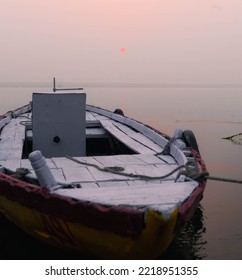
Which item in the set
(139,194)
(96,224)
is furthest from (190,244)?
(96,224)

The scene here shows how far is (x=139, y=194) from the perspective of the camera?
697 cm

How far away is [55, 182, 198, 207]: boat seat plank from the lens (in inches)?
259

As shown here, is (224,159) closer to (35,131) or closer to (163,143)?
(163,143)

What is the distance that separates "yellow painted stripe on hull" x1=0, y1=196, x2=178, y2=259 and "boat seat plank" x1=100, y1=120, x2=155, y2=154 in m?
3.67

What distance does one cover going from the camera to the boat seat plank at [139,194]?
21.6 feet

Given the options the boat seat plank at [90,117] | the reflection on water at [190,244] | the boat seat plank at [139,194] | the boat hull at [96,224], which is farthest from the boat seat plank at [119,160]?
the boat seat plank at [90,117]

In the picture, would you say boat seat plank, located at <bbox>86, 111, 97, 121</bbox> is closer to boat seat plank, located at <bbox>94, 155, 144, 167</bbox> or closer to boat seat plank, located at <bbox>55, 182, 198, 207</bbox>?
boat seat plank, located at <bbox>94, 155, 144, 167</bbox>

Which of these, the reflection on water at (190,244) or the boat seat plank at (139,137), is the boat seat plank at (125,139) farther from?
the reflection on water at (190,244)

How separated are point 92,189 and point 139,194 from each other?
0.86 m

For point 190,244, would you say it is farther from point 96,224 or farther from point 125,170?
point 96,224

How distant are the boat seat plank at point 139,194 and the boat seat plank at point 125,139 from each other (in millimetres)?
3122

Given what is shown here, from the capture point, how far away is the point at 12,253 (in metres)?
9.36

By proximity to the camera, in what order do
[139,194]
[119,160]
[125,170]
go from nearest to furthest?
1. [139,194]
2. [125,170]
3. [119,160]

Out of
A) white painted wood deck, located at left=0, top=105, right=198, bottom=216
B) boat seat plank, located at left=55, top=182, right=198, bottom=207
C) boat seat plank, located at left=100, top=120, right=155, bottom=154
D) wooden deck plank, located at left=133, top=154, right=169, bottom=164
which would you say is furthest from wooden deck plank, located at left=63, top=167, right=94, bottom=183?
boat seat plank, located at left=100, top=120, right=155, bottom=154
